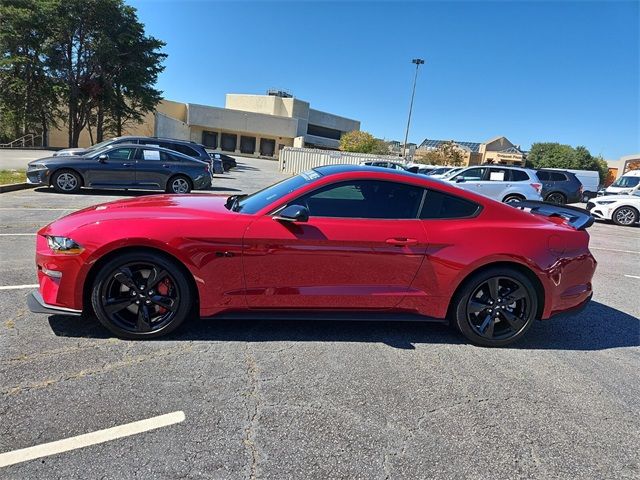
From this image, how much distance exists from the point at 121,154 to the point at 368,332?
33.3 ft

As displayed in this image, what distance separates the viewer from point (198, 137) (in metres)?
59.8

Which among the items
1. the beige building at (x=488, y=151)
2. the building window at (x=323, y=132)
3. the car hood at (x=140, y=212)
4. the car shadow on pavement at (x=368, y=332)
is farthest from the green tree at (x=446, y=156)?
the car hood at (x=140, y=212)

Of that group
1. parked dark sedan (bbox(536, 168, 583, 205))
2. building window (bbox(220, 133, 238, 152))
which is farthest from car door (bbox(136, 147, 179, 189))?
building window (bbox(220, 133, 238, 152))

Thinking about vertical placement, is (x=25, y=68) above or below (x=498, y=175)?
above

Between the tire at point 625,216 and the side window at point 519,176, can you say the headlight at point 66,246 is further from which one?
the tire at point 625,216

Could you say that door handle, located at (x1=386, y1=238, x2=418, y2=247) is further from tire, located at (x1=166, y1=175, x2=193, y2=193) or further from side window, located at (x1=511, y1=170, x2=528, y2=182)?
side window, located at (x1=511, y1=170, x2=528, y2=182)

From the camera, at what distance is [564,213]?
4.21 meters

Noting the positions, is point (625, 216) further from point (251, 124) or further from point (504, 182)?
point (251, 124)

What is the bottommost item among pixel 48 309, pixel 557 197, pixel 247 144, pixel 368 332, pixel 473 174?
pixel 368 332

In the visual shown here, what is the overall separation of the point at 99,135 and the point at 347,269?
133 feet

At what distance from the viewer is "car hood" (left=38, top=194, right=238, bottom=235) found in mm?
3189

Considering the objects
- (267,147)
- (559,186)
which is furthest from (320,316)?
(267,147)

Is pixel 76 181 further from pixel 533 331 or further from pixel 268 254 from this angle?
pixel 533 331

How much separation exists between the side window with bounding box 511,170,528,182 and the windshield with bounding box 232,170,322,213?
11.9 metres
